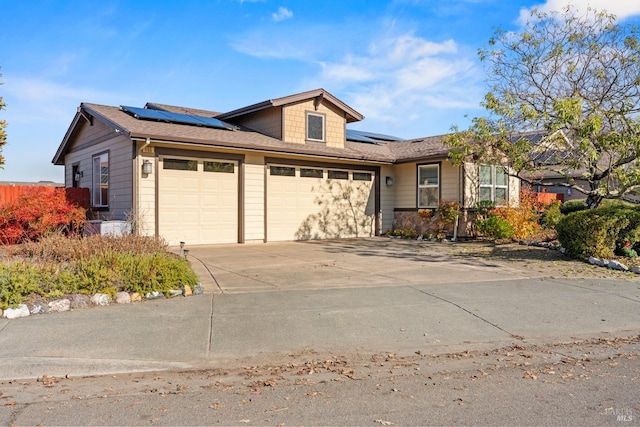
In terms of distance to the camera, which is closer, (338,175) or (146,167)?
(146,167)

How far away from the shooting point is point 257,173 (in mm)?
14648

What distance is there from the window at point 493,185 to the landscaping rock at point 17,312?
47.9 ft

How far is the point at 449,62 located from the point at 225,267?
10.0 m

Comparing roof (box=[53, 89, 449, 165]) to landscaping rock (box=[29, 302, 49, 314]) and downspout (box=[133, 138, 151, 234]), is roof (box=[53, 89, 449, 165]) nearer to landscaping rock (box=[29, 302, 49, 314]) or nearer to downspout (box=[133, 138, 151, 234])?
downspout (box=[133, 138, 151, 234])

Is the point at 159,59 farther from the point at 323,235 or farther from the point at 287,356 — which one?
the point at 287,356

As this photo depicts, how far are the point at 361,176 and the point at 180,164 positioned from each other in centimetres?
725

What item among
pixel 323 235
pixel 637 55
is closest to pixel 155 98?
pixel 323 235

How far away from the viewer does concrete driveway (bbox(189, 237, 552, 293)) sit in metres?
8.45

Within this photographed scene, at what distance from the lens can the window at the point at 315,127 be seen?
16.6 metres

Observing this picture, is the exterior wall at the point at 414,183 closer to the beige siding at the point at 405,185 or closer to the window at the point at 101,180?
the beige siding at the point at 405,185

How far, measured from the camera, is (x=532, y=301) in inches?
287

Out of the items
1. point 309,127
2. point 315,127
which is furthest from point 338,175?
point 309,127

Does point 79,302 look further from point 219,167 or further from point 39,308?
point 219,167

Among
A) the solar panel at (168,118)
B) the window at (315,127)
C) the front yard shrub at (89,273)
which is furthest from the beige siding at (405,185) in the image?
the front yard shrub at (89,273)
